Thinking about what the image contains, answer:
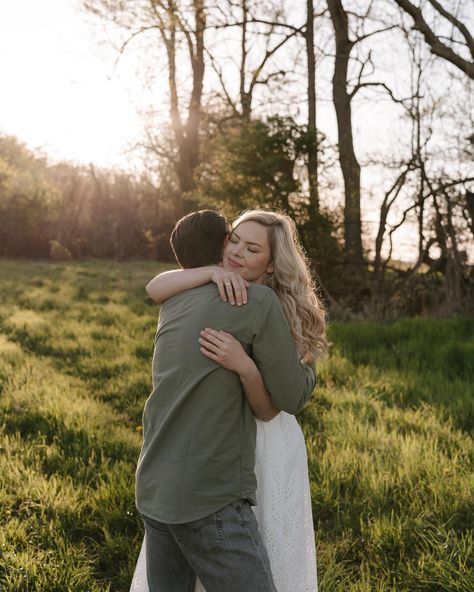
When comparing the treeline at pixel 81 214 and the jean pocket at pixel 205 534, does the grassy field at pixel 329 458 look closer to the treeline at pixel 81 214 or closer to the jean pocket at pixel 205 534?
the jean pocket at pixel 205 534

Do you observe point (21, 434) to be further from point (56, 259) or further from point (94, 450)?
point (56, 259)

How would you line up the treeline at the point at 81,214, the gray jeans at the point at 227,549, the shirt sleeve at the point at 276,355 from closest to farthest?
the gray jeans at the point at 227,549 → the shirt sleeve at the point at 276,355 → the treeline at the point at 81,214

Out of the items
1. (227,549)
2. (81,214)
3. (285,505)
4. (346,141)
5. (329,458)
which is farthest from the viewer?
(81,214)

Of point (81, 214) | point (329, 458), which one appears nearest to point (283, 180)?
point (329, 458)

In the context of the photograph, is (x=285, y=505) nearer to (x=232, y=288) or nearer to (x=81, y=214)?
(x=232, y=288)

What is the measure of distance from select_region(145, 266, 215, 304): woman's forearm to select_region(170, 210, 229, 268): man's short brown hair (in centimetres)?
5

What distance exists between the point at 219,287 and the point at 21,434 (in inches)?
140

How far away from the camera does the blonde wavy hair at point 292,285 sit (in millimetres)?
2227

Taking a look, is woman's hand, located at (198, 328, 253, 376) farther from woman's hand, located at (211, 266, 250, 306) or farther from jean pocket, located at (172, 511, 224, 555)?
jean pocket, located at (172, 511, 224, 555)

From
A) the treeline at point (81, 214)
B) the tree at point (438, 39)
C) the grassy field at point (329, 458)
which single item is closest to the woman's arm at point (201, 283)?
the grassy field at point (329, 458)

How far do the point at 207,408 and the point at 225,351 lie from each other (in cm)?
19

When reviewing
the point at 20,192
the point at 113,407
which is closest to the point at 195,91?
the point at 20,192

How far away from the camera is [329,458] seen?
13.9 feet

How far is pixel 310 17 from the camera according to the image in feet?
42.4
